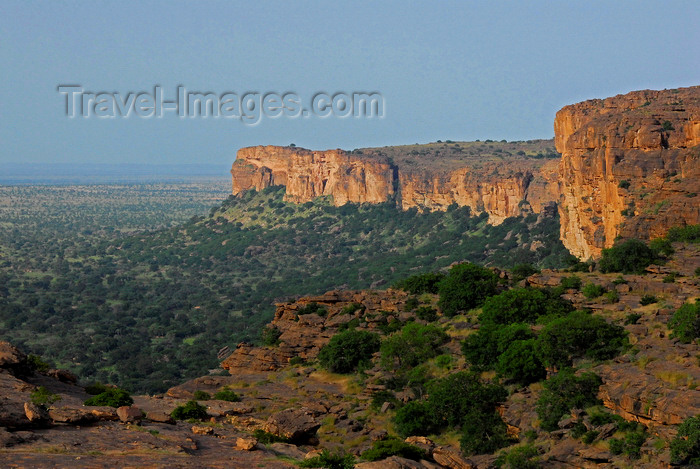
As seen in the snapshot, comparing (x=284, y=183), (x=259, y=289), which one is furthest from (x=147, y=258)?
(x=259, y=289)

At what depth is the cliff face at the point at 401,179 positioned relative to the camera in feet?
351

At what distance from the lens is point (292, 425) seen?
102ft

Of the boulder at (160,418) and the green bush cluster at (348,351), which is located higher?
the boulder at (160,418)

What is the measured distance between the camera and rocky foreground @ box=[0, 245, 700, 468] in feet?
81.6

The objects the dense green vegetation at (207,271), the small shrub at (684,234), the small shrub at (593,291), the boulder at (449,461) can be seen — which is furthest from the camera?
the dense green vegetation at (207,271)

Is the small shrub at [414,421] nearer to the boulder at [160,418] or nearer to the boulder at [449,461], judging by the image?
the boulder at [449,461]

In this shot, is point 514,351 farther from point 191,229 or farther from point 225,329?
point 191,229

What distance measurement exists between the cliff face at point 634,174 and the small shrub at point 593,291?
36.0 feet

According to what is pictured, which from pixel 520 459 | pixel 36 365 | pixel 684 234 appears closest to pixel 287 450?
pixel 520 459

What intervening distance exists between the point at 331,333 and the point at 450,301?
750 centimetres

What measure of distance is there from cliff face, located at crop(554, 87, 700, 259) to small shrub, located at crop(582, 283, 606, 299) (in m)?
11.0

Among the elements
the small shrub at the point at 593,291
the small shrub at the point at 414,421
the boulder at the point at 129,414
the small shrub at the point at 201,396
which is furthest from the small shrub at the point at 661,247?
the boulder at the point at 129,414

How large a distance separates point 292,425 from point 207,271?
109m

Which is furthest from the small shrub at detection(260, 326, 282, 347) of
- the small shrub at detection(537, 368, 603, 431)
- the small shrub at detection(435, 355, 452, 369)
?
the small shrub at detection(537, 368, 603, 431)
